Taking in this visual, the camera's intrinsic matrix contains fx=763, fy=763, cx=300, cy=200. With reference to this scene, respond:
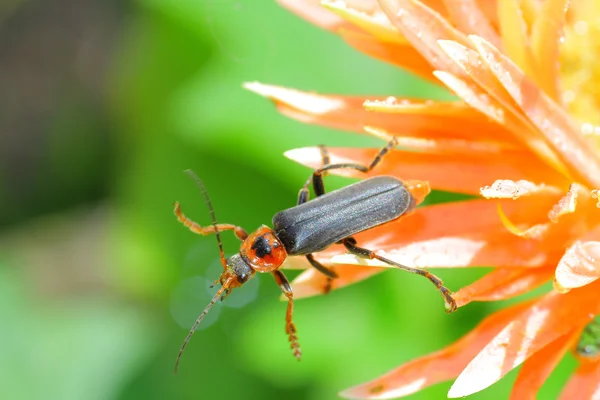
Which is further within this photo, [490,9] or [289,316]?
[289,316]

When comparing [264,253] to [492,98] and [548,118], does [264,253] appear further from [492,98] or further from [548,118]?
[548,118]

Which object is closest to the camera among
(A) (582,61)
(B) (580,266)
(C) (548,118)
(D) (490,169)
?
(B) (580,266)

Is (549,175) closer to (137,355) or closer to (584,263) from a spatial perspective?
(584,263)

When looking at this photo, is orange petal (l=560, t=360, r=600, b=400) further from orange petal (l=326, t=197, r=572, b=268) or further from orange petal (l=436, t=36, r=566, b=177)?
orange petal (l=436, t=36, r=566, b=177)

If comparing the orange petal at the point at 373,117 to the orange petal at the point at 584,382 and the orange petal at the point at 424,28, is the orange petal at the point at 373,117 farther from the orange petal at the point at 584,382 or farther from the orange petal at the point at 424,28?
the orange petal at the point at 584,382

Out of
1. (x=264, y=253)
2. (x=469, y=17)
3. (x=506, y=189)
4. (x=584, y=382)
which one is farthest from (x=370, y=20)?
(x=584, y=382)

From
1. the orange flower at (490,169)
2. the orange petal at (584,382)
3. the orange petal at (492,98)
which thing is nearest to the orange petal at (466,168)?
the orange flower at (490,169)

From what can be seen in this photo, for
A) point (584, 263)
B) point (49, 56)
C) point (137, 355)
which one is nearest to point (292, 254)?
point (584, 263)

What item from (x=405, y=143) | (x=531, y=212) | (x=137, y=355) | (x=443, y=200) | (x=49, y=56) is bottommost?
(x=531, y=212)
